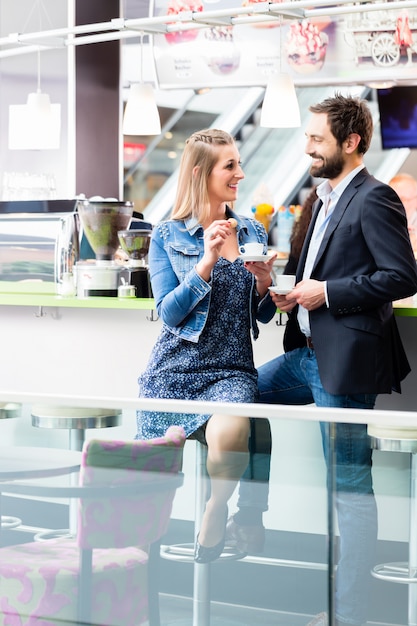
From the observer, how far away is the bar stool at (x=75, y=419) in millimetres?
2344

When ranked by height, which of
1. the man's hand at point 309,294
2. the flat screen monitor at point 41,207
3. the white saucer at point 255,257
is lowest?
the man's hand at point 309,294

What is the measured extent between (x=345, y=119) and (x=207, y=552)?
1548 mm

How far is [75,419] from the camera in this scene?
240 centimetres

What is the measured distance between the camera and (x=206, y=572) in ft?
8.05

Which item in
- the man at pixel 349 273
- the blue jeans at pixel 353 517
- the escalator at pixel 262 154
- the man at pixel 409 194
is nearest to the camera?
the blue jeans at pixel 353 517

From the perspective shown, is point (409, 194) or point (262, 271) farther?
point (409, 194)

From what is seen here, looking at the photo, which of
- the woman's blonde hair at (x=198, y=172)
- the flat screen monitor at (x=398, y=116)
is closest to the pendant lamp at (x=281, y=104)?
the flat screen monitor at (x=398, y=116)

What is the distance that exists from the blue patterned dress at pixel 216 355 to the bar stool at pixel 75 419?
3.02 feet

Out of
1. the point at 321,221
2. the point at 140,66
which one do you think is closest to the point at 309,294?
the point at 321,221

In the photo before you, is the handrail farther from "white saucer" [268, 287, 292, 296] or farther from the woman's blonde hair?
the woman's blonde hair

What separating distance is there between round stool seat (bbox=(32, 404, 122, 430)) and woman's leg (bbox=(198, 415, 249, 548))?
24 cm

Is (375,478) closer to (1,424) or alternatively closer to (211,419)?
(211,419)

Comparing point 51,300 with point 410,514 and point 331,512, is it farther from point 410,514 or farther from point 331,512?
point 410,514

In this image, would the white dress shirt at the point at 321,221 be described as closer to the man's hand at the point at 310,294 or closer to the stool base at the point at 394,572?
the man's hand at the point at 310,294
